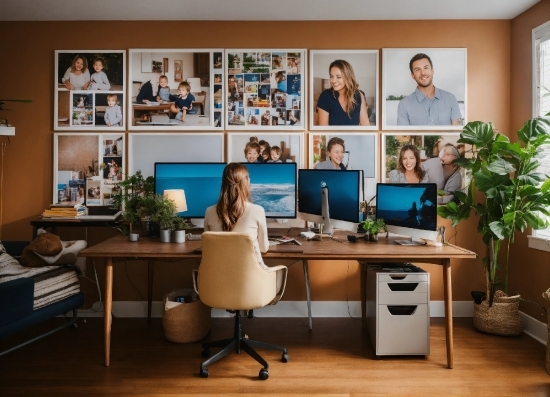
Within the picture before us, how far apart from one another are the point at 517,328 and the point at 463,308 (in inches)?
21.5

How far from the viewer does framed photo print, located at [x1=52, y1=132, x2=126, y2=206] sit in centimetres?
380

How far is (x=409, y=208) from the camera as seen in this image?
3.01 meters

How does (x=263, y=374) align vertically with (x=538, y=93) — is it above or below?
below

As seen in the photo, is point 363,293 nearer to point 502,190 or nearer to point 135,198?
point 502,190

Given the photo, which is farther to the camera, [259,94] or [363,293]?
[259,94]

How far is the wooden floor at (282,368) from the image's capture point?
2.48 m

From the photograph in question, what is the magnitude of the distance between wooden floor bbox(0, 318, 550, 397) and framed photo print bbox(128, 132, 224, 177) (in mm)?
1503

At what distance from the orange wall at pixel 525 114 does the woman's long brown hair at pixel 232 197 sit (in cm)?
247

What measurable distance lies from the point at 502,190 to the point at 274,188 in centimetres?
176

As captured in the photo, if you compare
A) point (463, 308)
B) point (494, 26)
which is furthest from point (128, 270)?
point (494, 26)

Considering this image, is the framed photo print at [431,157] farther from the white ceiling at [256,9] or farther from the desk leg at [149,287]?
the desk leg at [149,287]

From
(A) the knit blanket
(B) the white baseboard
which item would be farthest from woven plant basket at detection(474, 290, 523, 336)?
(A) the knit blanket

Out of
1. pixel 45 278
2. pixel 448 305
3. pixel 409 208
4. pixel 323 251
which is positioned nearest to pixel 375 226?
pixel 409 208

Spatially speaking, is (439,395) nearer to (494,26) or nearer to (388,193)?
(388,193)
